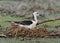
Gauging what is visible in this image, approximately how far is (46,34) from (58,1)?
9074mm

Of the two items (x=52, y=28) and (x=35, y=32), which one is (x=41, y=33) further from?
(x=52, y=28)

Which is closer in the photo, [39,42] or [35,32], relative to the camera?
[39,42]

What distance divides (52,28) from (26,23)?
40.2 inches

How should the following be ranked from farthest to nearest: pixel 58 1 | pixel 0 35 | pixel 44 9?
1. pixel 58 1
2. pixel 44 9
3. pixel 0 35

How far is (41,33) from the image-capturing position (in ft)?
44.9

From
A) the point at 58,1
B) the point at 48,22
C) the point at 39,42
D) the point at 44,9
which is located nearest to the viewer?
the point at 39,42

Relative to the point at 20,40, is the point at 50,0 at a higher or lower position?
higher

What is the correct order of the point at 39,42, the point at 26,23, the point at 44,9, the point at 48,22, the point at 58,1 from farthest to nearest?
the point at 58,1 → the point at 44,9 → the point at 48,22 → the point at 26,23 → the point at 39,42

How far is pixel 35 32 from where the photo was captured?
13.6 metres

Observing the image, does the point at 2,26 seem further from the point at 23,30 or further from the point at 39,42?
the point at 39,42

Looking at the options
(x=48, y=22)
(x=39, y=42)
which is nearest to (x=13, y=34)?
(x=39, y=42)

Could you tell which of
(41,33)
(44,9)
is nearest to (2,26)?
(41,33)

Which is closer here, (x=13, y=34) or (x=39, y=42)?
(x=39, y=42)

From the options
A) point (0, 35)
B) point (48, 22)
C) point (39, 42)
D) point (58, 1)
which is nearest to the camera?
point (39, 42)
